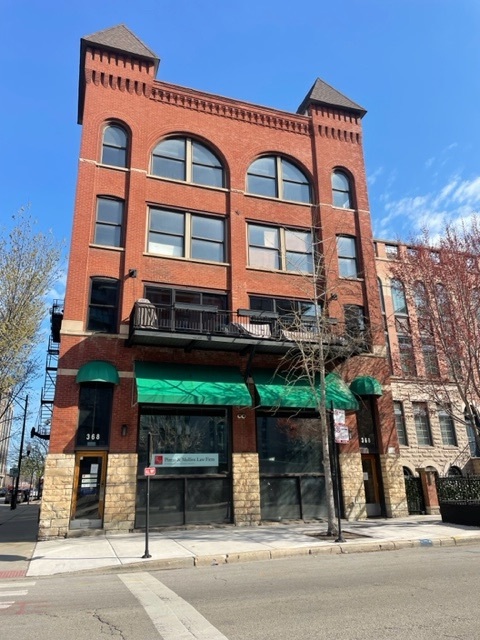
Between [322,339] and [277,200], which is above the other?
[277,200]

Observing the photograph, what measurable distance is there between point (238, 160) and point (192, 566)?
16.8 meters

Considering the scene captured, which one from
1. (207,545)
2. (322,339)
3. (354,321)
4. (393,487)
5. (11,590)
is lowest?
(11,590)

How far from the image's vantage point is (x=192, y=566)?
413 inches

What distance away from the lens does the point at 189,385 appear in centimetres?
1648

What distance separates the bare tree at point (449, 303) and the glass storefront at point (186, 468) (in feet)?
30.3

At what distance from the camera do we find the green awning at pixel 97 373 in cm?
1593

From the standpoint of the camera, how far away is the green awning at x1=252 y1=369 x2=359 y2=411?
56.3ft

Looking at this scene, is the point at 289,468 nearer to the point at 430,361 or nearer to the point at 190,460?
the point at 190,460

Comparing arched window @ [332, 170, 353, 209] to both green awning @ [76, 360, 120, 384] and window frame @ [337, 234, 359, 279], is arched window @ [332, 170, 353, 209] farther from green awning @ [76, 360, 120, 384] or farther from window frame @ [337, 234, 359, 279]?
green awning @ [76, 360, 120, 384]

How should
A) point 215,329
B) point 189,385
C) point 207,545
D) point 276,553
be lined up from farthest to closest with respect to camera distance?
point 215,329 < point 189,385 < point 207,545 < point 276,553

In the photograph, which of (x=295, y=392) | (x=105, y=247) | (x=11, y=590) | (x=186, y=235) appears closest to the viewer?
(x=11, y=590)

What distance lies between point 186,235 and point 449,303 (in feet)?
35.8

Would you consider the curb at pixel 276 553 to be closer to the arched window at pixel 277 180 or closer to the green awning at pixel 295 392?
the green awning at pixel 295 392

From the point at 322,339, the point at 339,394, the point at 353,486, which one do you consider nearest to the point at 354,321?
the point at 339,394
